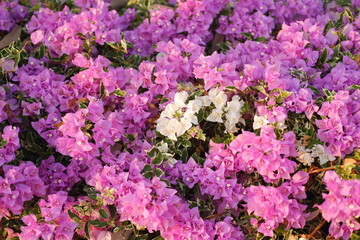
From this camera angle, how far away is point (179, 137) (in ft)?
6.78

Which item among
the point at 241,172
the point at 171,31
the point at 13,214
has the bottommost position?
the point at 13,214

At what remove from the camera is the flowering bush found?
1.83m

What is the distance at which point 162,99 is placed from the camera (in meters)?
2.17

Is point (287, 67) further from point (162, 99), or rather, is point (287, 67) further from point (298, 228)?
point (298, 228)

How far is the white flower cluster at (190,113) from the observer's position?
2.01 m

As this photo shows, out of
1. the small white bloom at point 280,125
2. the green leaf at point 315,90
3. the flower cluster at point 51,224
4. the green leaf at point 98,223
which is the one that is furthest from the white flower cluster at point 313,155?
the flower cluster at point 51,224

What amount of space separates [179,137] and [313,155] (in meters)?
0.60

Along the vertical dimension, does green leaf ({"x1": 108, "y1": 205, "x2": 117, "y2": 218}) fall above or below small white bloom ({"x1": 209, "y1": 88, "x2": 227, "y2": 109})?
below

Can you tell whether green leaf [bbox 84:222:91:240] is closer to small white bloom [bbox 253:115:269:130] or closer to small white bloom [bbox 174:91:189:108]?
small white bloom [bbox 174:91:189:108]

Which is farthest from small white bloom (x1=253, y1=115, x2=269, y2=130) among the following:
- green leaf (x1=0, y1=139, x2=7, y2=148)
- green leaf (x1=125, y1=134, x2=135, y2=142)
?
green leaf (x1=0, y1=139, x2=7, y2=148)

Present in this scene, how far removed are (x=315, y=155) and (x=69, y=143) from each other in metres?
1.08

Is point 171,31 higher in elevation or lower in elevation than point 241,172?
higher

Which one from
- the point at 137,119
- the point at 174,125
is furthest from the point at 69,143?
the point at 174,125

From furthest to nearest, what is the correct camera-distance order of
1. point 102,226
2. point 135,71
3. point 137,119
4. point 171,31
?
point 171,31, point 135,71, point 137,119, point 102,226
